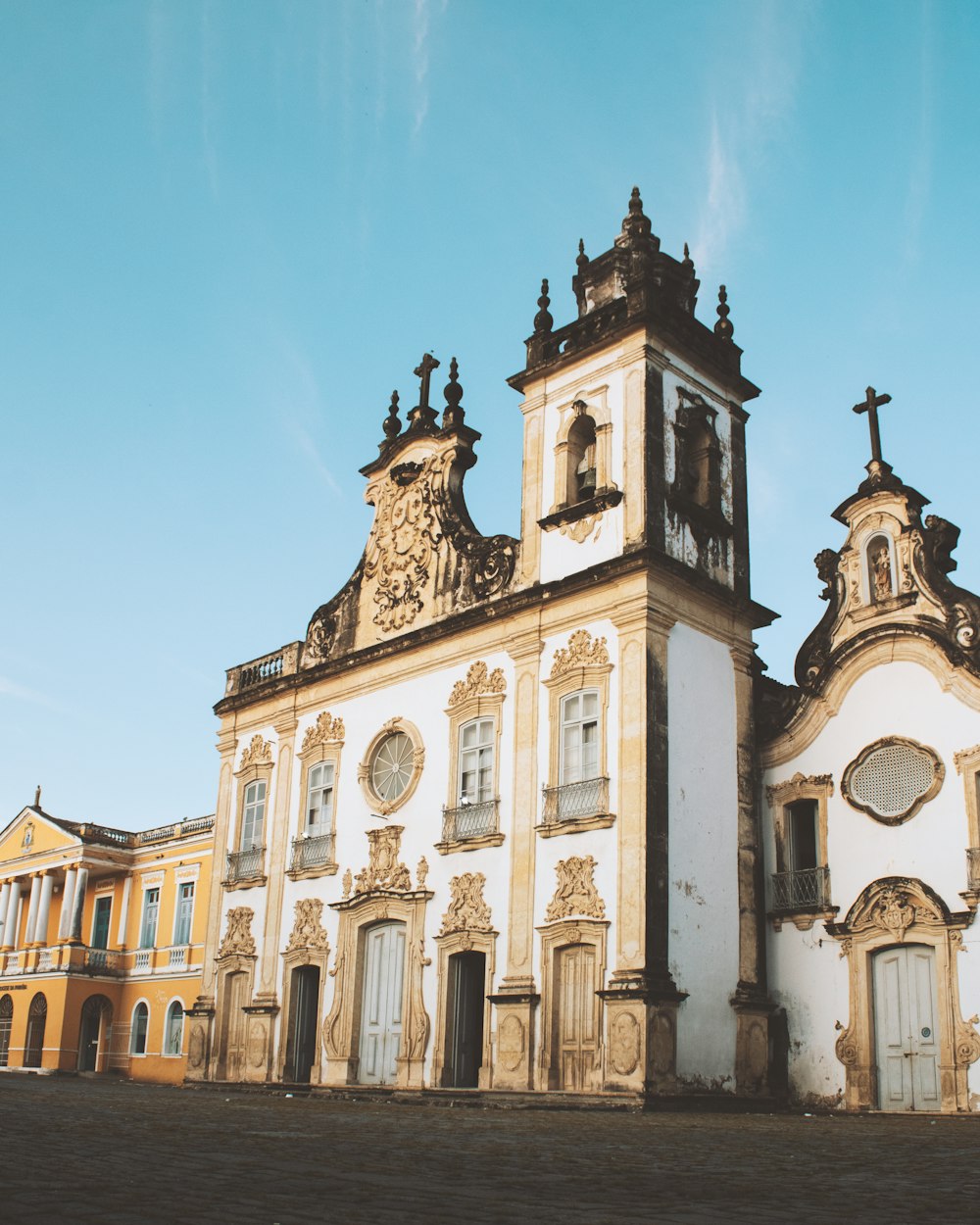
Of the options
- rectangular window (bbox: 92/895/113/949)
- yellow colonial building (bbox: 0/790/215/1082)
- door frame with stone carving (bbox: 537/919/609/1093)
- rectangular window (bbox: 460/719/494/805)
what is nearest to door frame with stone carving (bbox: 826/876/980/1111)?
door frame with stone carving (bbox: 537/919/609/1093)

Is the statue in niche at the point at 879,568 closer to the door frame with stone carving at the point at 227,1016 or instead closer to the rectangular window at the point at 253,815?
the rectangular window at the point at 253,815

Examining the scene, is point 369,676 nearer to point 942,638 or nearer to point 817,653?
point 817,653

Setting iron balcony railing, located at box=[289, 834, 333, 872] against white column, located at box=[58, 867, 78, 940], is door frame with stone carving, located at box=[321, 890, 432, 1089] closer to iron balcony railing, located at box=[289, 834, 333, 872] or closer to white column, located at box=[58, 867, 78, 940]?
iron balcony railing, located at box=[289, 834, 333, 872]

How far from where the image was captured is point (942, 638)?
1761 centimetres

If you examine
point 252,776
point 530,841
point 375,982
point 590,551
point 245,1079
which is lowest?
point 245,1079

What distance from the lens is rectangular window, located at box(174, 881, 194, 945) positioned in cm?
3148

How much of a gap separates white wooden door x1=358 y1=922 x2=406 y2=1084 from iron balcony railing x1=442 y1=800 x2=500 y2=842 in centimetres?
191

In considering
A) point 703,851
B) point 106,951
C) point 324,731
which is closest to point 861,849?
point 703,851

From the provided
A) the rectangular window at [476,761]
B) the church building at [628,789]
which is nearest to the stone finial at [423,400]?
the church building at [628,789]

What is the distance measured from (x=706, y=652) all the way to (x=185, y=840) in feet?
58.6

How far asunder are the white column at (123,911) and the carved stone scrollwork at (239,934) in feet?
36.2

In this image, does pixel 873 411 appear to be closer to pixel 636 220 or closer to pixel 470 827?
pixel 636 220

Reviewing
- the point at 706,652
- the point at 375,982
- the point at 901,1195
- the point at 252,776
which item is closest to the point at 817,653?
the point at 706,652

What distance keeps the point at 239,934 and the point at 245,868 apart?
3.97ft
